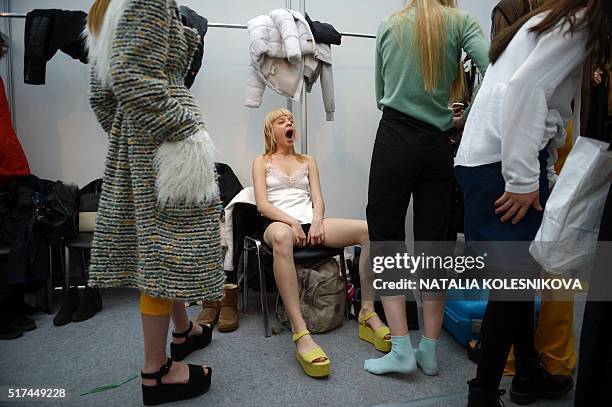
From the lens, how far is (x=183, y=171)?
44.1 inches

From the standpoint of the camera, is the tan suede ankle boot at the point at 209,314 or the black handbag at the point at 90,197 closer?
the tan suede ankle boot at the point at 209,314

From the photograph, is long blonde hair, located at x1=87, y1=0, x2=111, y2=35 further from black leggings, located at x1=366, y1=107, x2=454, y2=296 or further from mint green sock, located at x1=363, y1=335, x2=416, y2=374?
mint green sock, located at x1=363, y1=335, x2=416, y2=374

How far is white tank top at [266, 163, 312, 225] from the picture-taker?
2.11 meters

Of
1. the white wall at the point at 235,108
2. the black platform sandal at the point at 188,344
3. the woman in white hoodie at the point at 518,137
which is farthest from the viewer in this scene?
the white wall at the point at 235,108

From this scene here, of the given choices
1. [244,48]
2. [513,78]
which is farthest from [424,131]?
[244,48]

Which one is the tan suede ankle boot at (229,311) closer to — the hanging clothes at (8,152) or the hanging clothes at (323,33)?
the hanging clothes at (8,152)

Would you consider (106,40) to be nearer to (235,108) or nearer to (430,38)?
(430,38)

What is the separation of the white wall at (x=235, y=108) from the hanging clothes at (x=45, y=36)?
16.8 inches

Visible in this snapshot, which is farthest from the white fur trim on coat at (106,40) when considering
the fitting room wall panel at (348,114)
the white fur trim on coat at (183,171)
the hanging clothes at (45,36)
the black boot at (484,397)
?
the fitting room wall panel at (348,114)

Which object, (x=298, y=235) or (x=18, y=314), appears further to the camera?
(x=18, y=314)

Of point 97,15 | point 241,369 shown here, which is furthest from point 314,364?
point 97,15

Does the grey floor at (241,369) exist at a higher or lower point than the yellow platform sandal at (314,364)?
lower

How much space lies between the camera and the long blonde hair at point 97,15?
1148mm

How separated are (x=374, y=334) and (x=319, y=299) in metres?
0.30
